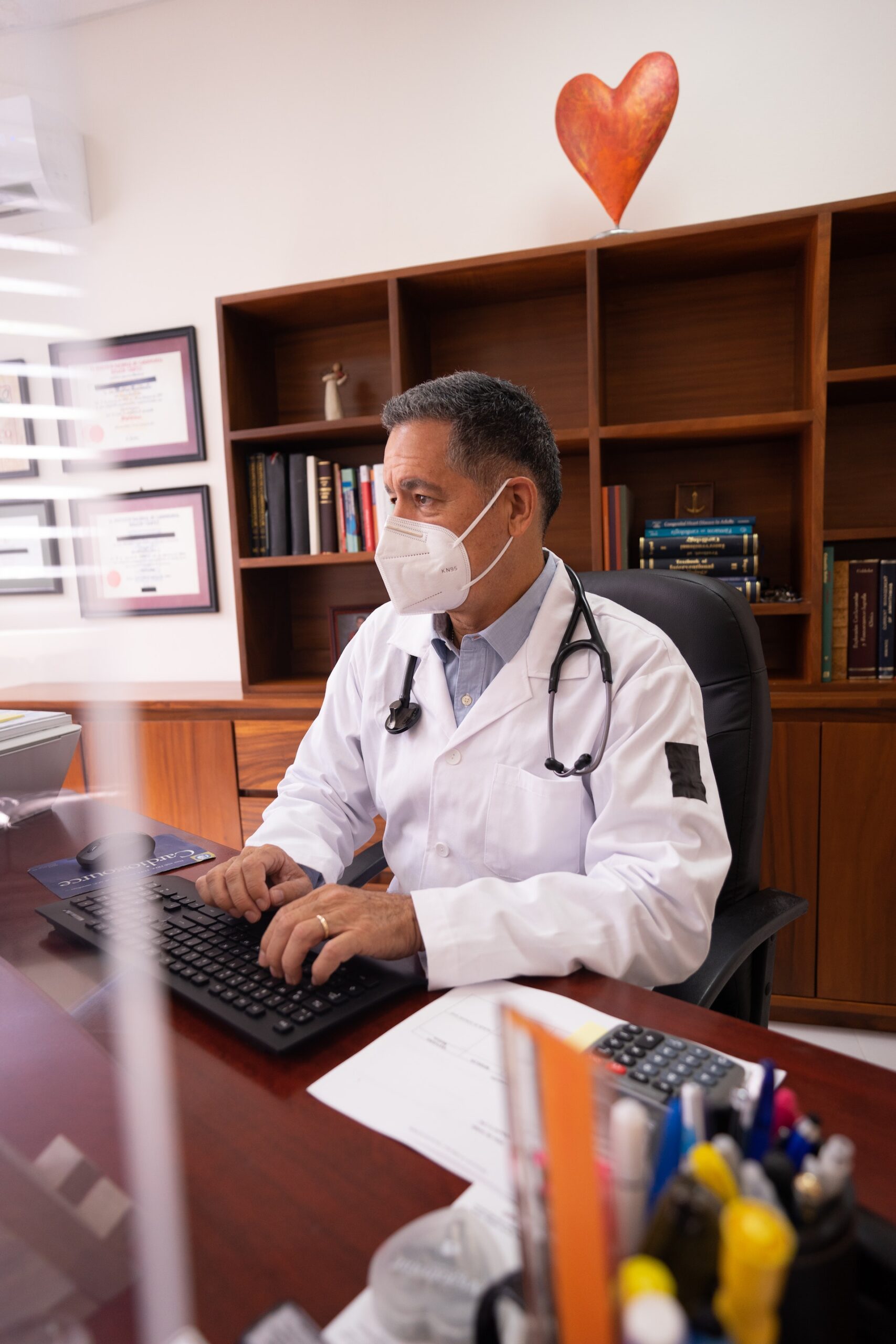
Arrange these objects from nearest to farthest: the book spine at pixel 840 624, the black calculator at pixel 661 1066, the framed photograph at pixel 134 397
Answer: the black calculator at pixel 661 1066
the book spine at pixel 840 624
the framed photograph at pixel 134 397

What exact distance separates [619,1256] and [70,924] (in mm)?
798

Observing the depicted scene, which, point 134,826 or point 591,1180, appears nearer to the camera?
point 591,1180

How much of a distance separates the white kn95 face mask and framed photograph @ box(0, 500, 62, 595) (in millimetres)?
2148

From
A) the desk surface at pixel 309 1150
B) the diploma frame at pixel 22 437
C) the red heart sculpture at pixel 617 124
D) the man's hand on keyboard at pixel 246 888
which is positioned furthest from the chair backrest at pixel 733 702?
the diploma frame at pixel 22 437

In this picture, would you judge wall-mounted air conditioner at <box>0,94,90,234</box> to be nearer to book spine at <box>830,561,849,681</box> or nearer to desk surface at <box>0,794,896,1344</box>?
book spine at <box>830,561,849,681</box>

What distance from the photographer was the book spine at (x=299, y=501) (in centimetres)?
229

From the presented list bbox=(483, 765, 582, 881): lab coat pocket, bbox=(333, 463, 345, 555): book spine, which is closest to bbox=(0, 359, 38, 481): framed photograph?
bbox=(333, 463, 345, 555): book spine

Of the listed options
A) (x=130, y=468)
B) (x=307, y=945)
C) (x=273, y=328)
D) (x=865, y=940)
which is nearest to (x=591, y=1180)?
(x=307, y=945)

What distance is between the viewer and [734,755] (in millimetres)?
1163

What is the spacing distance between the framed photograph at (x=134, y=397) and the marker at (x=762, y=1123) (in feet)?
8.98

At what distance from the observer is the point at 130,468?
2832mm

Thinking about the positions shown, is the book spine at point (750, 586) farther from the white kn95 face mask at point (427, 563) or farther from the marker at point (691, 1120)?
the marker at point (691, 1120)

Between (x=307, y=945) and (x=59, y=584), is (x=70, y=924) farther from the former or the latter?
(x=59, y=584)

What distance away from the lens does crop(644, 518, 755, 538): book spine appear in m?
2.03
